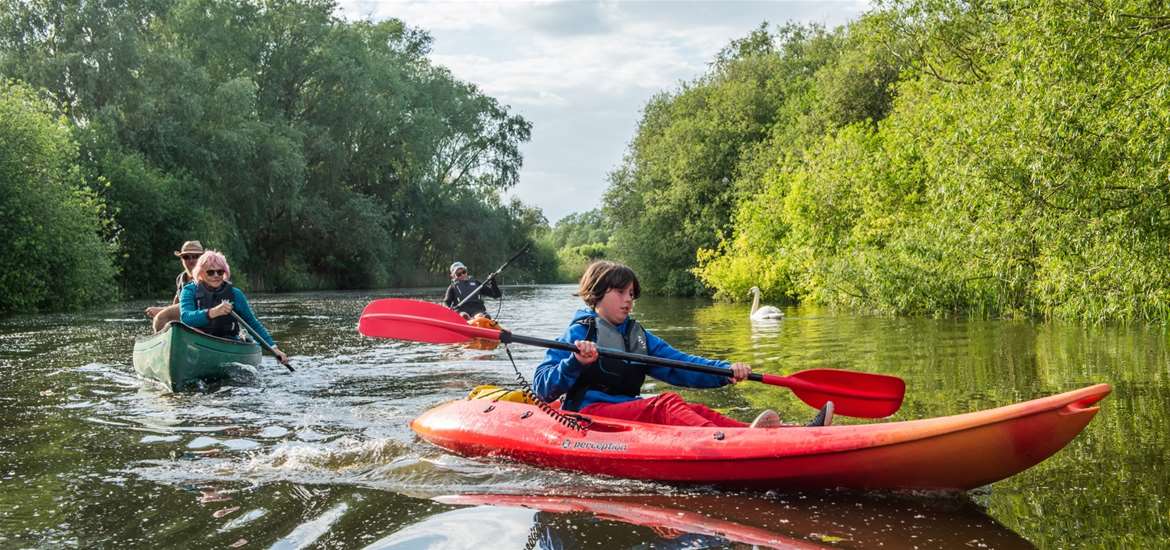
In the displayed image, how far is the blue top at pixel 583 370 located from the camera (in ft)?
16.5

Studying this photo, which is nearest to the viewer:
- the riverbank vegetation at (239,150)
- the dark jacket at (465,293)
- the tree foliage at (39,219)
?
the dark jacket at (465,293)

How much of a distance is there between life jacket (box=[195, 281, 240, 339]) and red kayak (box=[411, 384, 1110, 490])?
14.1ft

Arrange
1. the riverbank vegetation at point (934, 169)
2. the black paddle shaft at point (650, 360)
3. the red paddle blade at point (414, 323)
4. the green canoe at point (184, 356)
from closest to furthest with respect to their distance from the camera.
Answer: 1. the black paddle shaft at point (650, 360)
2. the red paddle blade at point (414, 323)
3. the green canoe at point (184, 356)
4. the riverbank vegetation at point (934, 169)

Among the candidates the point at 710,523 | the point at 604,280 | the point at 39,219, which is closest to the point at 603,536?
the point at 710,523

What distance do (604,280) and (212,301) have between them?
483 cm

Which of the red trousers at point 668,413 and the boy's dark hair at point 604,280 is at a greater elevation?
the boy's dark hair at point 604,280

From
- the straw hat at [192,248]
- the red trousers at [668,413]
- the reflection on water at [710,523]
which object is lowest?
the reflection on water at [710,523]

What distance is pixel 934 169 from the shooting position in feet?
41.9

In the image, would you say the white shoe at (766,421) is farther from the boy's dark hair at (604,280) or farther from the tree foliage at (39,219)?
the tree foliage at (39,219)

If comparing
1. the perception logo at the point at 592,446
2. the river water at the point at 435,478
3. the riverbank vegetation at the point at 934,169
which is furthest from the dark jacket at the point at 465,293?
the perception logo at the point at 592,446

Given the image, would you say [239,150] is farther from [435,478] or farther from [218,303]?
[435,478]

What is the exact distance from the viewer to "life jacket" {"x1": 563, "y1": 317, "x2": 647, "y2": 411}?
16.8 feet

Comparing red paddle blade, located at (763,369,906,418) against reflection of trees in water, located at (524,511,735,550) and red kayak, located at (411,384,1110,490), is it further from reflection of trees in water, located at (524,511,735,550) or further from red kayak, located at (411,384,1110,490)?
reflection of trees in water, located at (524,511,735,550)

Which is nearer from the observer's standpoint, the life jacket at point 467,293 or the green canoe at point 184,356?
the green canoe at point 184,356
